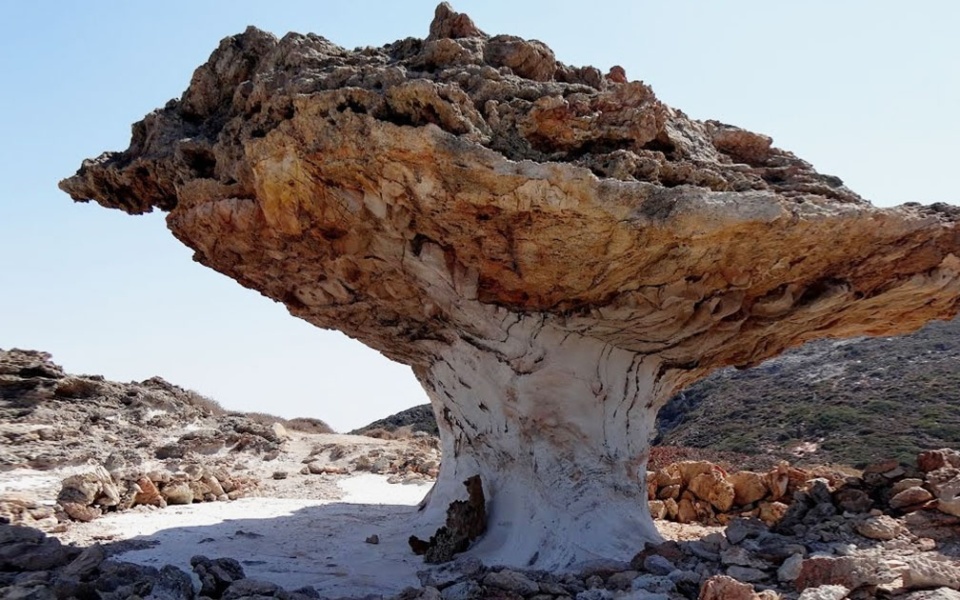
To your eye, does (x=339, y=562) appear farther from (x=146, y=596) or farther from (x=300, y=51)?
(x=300, y=51)

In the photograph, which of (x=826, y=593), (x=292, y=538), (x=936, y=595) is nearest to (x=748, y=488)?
(x=826, y=593)

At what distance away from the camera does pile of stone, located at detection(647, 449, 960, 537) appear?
6.45m

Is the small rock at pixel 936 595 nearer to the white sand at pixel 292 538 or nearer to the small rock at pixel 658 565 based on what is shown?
the small rock at pixel 658 565

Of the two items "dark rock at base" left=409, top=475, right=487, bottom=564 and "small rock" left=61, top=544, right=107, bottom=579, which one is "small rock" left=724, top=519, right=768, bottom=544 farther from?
"small rock" left=61, top=544, right=107, bottom=579

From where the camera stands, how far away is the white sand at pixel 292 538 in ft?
21.2

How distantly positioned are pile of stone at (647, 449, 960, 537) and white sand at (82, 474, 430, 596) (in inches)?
129

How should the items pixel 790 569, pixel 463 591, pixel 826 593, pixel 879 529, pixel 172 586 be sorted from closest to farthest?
pixel 826 593
pixel 790 569
pixel 172 586
pixel 463 591
pixel 879 529

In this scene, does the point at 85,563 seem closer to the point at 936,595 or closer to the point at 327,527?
the point at 327,527

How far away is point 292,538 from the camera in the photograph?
800cm

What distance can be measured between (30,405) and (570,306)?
9258 mm

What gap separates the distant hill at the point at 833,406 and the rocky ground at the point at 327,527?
10759 mm

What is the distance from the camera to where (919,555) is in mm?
5512

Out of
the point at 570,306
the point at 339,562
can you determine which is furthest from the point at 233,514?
the point at 570,306

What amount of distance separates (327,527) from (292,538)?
0.76m
